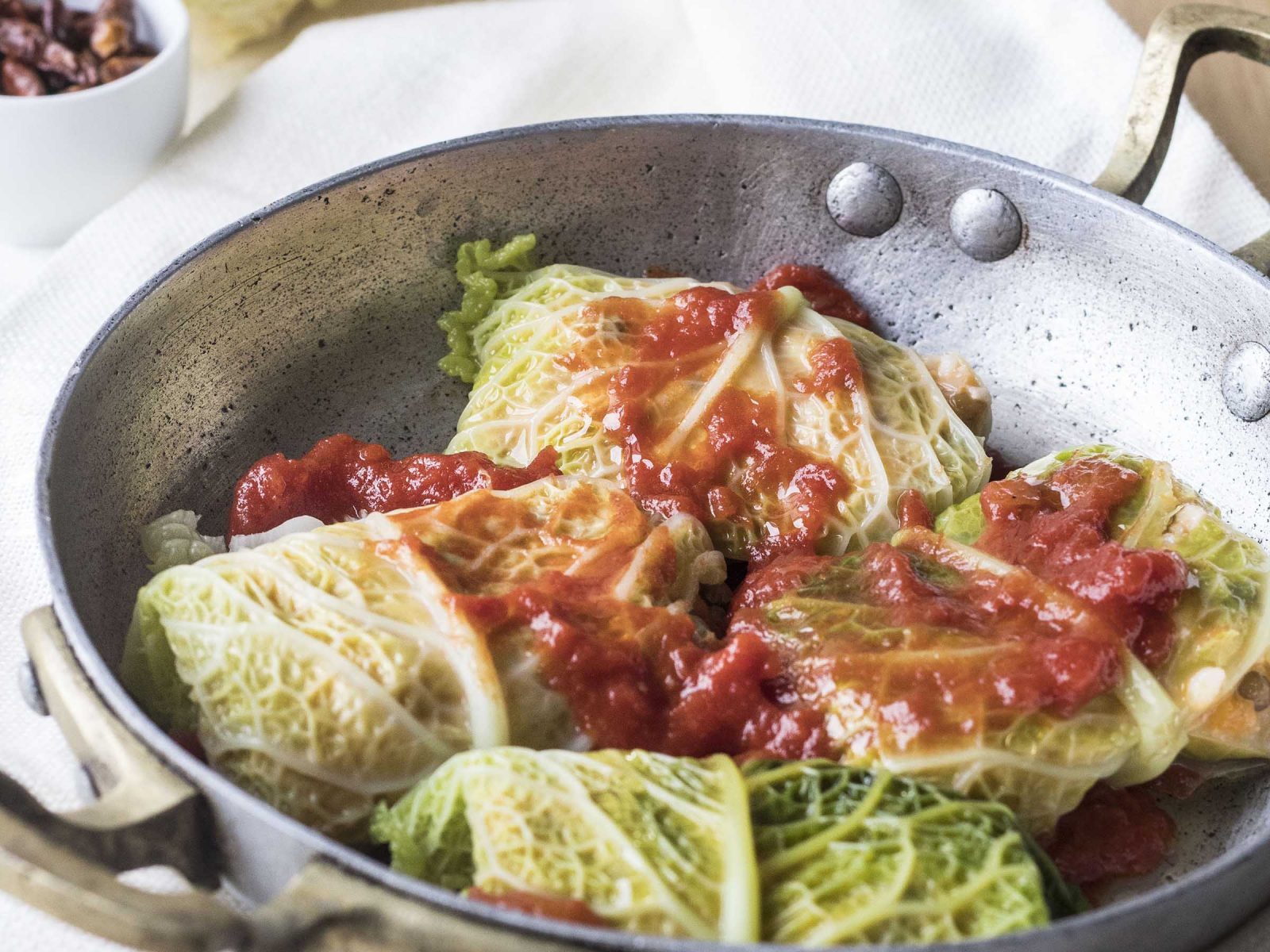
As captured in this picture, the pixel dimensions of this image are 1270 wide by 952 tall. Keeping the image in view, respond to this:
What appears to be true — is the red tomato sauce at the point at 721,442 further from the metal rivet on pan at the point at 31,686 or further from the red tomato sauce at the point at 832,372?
the metal rivet on pan at the point at 31,686

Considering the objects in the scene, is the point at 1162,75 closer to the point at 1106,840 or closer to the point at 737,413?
the point at 737,413

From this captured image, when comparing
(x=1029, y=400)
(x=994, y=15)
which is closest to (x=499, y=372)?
(x=1029, y=400)

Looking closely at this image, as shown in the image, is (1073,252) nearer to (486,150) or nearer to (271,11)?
(486,150)

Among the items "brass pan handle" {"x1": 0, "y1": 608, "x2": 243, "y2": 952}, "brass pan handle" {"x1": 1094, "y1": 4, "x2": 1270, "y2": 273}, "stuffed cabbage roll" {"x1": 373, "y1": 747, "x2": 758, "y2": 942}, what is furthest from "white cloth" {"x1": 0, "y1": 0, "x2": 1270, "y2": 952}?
"stuffed cabbage roll" {"x1": 373, "y1": 747, "x2": 758, "y2": 942}

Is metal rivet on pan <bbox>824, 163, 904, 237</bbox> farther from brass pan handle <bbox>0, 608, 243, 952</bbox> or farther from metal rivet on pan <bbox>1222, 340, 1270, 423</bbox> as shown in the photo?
brass pan handle <bbox>0, 608, 243, 952</bbox>

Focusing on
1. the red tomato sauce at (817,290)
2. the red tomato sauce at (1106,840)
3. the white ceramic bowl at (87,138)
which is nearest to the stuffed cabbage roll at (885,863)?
the red tomato sauce at (1106,840)
